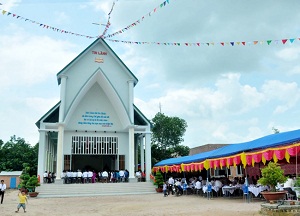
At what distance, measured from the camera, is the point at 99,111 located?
25.0m

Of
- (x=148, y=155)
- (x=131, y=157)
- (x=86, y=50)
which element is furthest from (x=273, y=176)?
(x=86, y=50)

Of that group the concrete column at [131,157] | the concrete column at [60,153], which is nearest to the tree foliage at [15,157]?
the concrete column at [60,153]

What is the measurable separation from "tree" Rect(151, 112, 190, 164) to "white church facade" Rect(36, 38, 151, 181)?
1747 centimetres

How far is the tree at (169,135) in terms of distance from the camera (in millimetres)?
42906

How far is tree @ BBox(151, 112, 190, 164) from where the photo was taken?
42.9 m

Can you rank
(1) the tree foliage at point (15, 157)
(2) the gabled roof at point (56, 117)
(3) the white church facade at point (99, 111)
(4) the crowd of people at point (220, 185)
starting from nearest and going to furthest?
(4) the crowd of people at point (220, 185), (2) the gabled roof at point (56, 117), (3) the white church facade at point (99, 111), (1) the tree foliage at point (15, 157)

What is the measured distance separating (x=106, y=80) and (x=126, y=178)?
777 cm

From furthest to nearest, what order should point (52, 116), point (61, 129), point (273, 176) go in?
point (52, 116), point (61, 129), point (273, 176)

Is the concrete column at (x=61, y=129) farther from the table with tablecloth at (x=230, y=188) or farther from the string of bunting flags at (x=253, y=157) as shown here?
the table with tablecloth at (x=230, y=188)

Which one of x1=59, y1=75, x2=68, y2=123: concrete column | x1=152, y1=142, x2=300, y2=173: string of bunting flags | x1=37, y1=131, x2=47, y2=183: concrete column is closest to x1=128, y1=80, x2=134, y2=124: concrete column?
x1=59, y1=75, x2=68, y2=123: concrete column

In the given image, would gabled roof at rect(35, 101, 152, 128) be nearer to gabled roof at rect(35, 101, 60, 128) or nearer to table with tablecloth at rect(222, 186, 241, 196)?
gabled roof at rect(35, 101, 60, 128)

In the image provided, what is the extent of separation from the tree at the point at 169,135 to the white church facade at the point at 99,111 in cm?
1747

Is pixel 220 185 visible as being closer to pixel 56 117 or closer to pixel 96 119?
pixel 96 119

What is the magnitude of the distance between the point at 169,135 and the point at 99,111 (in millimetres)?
20374
